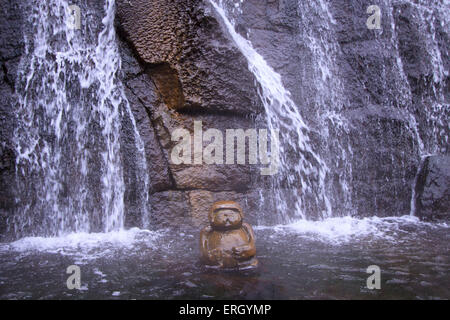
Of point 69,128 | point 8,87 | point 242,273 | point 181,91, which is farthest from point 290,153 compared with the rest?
point 8,87

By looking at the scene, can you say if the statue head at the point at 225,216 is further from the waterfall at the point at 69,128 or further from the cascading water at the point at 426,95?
the cascading water at the point at 426,95

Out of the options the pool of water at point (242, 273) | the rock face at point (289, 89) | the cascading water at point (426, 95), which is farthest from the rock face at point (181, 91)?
the cascading water at point (426, 95)

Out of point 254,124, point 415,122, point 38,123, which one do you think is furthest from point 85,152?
point 415,122

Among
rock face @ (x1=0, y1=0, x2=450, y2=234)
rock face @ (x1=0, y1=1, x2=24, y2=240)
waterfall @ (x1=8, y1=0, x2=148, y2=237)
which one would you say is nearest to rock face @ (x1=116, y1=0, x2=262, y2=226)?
rock face @ (x1=0, y1=0, x2=450, y2=234)

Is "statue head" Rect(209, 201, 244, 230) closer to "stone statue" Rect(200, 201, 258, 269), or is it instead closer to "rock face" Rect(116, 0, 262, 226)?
"stone statue" Rect(200, 201, 258, 269)

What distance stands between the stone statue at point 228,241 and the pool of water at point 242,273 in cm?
11

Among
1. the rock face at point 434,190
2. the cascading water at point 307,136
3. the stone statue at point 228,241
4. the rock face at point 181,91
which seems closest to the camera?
the stone statue at point 228,241

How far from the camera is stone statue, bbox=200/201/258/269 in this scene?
10.4 ft

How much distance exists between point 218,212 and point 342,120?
3930 mm

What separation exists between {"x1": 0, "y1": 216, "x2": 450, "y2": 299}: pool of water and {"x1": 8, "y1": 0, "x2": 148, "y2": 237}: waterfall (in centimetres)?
45

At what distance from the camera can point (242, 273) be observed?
3086 millimetres

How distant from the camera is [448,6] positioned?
24.6ft

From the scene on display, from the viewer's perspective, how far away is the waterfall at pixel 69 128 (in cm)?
500
